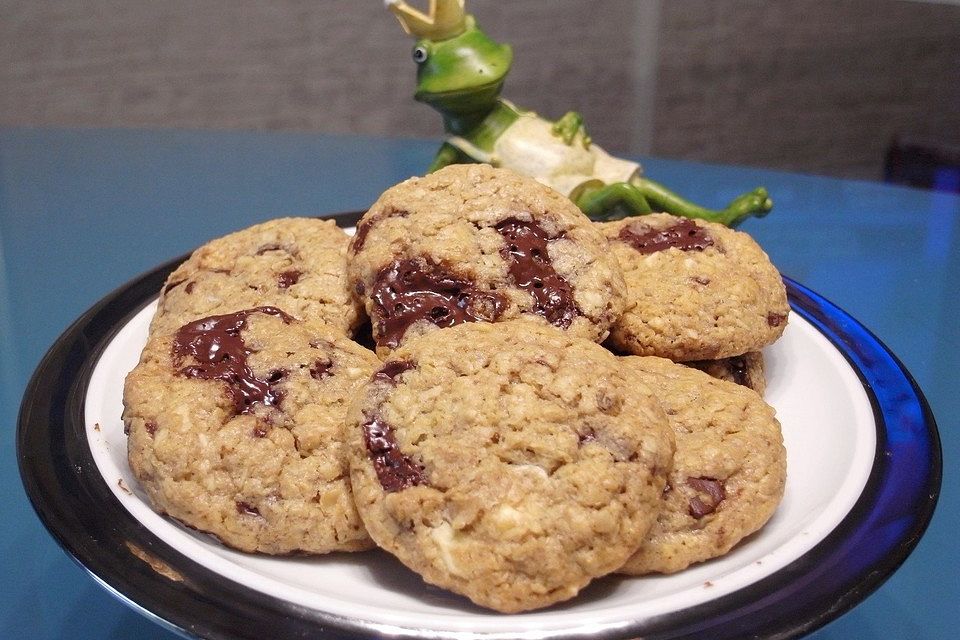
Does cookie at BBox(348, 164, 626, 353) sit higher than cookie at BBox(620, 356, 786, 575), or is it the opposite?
cookie at BBox(348, 164, 626, 353)

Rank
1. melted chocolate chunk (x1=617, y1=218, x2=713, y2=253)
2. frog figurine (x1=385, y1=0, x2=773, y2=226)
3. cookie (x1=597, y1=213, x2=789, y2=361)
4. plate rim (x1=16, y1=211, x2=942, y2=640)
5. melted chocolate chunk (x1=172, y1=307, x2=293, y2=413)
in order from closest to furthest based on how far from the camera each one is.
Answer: plate rim (x1=16, y1=211, x2=942, y2=640) < melted chocolate chunk (x1=172, y1=307, x2=293, y2=413) < cookie (x1=597, y1=213, x2=789, y2=361) < melted chocolate chunk (x1=617, y1=218, x2=713, y2=253) < frog figurine (x1=385, y1=0, x2=773, y2=226)

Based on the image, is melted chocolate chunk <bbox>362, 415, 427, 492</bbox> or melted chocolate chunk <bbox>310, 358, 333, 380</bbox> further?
melted chocolate chunk <bbox>310, 358, 333, 380</bbox>

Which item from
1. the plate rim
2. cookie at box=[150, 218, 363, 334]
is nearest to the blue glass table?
the plate rim

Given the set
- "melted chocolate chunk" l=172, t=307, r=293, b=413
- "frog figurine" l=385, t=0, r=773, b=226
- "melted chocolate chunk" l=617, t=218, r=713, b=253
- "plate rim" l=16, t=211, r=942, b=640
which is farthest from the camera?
"frog figurine" l=385, t=0, r=773, b=226

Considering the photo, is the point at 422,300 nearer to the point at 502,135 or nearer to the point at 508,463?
Result: the point at 508,463

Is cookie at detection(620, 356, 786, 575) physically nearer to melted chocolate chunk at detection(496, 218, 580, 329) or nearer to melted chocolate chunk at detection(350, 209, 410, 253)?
melted chocolate chunk at detection(496, 218, 580, 329)

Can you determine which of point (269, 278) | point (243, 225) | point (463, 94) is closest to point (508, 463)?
point (269, 278)
